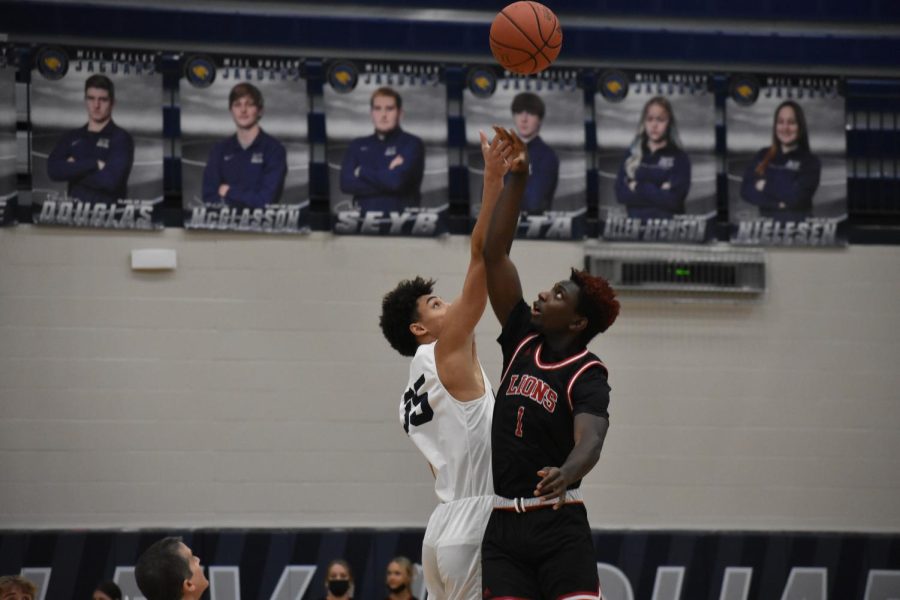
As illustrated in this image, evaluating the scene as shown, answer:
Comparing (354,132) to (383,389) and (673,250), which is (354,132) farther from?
(673,250)

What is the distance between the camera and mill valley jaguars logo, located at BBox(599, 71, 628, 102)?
10.8m

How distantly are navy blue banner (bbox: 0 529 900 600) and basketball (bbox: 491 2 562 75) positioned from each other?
492cm

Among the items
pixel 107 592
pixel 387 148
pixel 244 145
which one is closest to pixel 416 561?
pixel 107 592

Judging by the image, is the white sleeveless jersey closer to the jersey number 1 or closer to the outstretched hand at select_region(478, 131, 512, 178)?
the jersey number 1

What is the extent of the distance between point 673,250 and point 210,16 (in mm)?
4385

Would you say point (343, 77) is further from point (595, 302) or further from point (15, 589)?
point (595, 302)

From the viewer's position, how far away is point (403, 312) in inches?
240

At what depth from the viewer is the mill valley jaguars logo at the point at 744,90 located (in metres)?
11.0

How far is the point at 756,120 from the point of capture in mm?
11016

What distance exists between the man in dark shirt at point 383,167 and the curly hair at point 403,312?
4409 millimetres

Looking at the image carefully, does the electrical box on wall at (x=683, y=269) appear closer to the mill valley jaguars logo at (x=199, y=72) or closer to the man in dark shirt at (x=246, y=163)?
the man in dark shirt at (x=246, y=163)

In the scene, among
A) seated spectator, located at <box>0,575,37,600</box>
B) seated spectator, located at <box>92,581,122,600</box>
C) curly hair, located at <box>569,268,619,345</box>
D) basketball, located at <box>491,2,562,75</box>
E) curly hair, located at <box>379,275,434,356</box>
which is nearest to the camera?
curly hair, located at <box>569,268,619,345</box>

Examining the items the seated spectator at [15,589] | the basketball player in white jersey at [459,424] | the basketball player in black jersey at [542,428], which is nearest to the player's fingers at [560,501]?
the basketball player in black jersey at [542,428]

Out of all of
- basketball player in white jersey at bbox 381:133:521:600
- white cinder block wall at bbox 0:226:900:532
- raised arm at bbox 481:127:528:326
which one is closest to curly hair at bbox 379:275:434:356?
basketball player in white jersey at bbox 381:133:521:600
